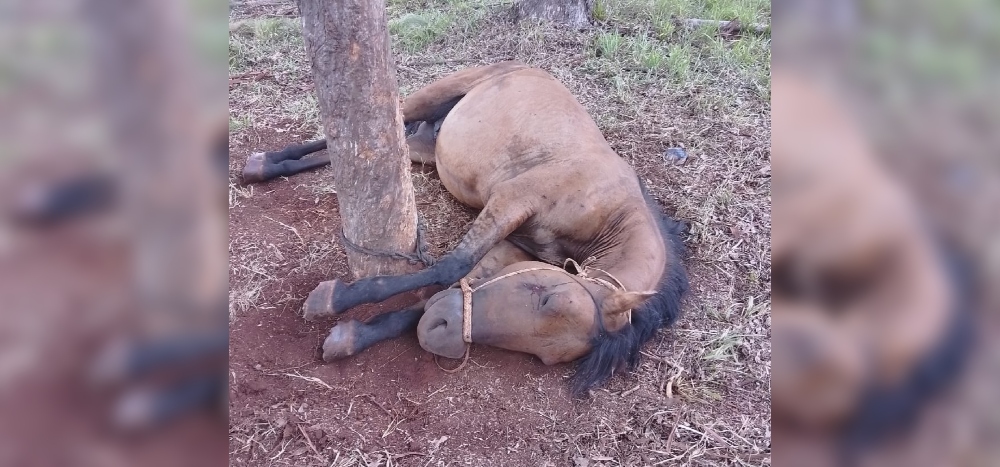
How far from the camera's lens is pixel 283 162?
4117 millimetres

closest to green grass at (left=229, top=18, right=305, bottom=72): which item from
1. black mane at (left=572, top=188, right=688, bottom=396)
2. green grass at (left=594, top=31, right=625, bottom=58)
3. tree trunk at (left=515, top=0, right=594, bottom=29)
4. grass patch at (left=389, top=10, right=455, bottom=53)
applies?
grass patch at (left=389, top=10, right=455, bottom=53)

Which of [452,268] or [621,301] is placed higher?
[621,301]

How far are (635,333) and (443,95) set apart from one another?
8.16 ft

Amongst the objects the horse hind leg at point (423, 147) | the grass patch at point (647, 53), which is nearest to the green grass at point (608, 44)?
the grass patch at point (647, 53)

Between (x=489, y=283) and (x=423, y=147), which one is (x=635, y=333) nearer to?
(x=489, y=283)

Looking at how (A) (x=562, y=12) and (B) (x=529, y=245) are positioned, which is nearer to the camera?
(B) (x=529, y=245)

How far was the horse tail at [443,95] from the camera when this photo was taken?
15.0 ft

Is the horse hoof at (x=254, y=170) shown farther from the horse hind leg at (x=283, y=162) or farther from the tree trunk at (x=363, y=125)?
the tree trunk at (x=363, y=125)

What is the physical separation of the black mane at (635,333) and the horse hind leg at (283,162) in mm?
2358
